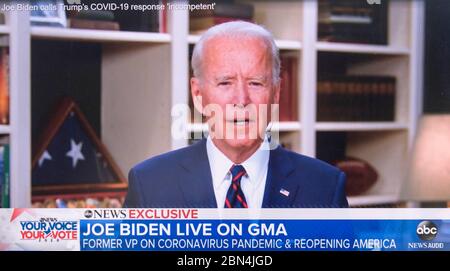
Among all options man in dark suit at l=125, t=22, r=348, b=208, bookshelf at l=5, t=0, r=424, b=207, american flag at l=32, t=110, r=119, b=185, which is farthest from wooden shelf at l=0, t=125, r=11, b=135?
man in dark suit at l=125, t=22, r=348, b=208

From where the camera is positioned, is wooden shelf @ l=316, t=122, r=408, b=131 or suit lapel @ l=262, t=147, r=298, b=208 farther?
wooden shelf @ l=316, t=122, r=408, b=131

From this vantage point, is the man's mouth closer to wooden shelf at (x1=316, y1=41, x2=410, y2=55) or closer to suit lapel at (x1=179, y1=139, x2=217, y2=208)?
suit lapel at (x1=179, y1=139, x2=217, y2=208)

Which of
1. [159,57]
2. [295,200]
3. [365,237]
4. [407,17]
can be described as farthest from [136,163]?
[407,17]

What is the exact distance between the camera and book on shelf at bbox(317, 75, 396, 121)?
85.5 inches

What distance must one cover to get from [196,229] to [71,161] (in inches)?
16.0

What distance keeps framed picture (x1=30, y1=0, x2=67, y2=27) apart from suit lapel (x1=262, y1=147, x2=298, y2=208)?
69cm

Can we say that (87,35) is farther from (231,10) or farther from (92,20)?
(231,10)

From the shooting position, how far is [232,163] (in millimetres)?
1976

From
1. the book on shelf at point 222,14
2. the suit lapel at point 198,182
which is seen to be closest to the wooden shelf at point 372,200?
the suit lapel at point 198,182

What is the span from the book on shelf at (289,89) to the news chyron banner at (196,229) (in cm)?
30

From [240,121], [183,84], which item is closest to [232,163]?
[240,121]

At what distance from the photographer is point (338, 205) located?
6.55 feet
